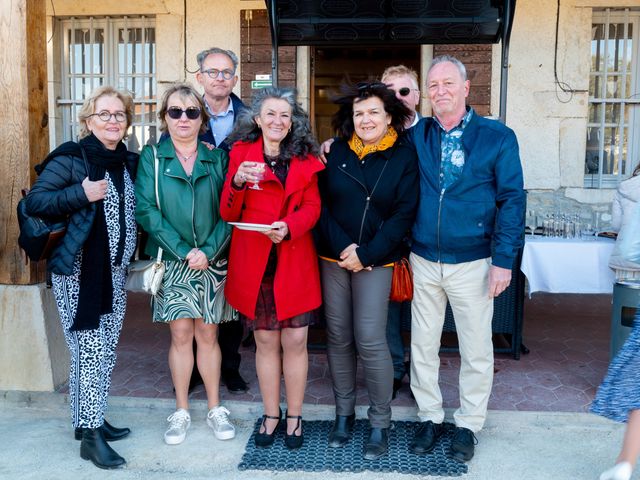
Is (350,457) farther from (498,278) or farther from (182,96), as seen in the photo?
(182,96)

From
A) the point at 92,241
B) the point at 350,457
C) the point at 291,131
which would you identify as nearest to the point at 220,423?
the point at 350,457

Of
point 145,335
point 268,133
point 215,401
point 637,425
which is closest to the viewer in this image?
point 637,425

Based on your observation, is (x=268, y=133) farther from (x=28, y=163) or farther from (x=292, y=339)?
(x=28, y=163)

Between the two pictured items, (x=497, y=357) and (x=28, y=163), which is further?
(x=497, y=357)

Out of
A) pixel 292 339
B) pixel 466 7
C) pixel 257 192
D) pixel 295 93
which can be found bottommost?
pixel 292 339

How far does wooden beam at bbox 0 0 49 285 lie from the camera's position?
4.17 meters

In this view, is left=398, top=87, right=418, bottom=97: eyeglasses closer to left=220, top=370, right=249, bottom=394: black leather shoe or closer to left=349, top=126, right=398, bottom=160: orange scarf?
left=349, top=126, right=398, bottom=160: orange scarf

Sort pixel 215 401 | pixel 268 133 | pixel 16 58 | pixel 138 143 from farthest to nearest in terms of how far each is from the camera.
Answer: pixel 138 143
pixel 16 58
pixel 215 401
pixel 268 133

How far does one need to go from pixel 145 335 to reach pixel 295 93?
3.20 metres

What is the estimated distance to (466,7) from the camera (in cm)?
533

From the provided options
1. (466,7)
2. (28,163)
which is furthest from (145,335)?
(466,7)

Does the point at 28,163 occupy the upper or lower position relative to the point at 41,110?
Result: lower

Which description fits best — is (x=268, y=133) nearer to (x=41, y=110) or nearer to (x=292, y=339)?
(x=292, y=339)

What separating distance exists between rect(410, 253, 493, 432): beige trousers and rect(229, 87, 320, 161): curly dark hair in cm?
87
